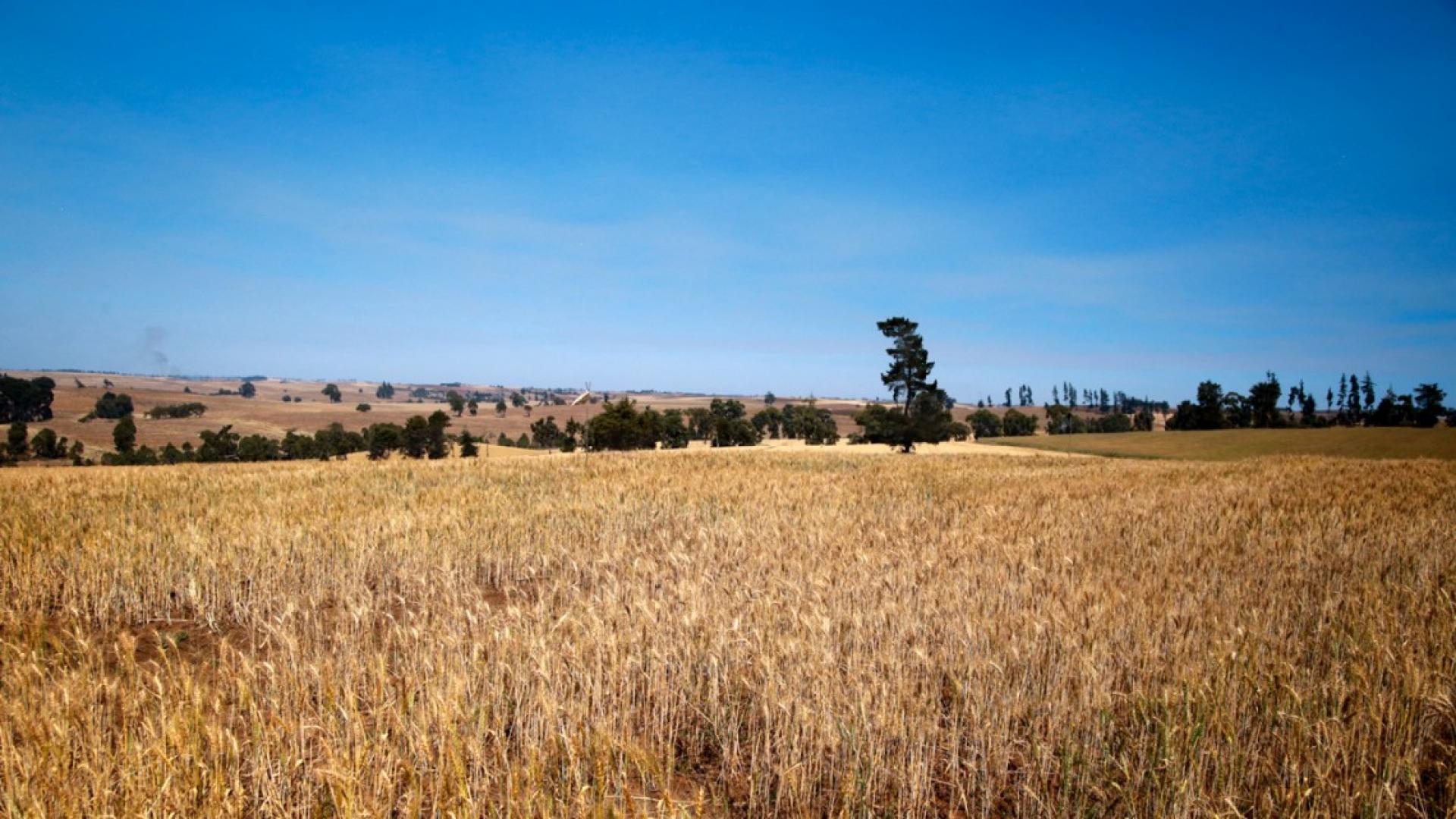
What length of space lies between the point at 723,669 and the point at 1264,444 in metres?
78.3

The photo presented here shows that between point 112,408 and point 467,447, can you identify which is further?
point 112,408

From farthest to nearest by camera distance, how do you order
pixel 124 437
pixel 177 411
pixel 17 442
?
pixel 177 411 → pixel 124 437 → pixel 17 442

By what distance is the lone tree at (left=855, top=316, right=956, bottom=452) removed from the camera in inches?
2090

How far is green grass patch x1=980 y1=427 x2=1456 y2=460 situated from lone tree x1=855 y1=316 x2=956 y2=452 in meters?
Answer: 18.6

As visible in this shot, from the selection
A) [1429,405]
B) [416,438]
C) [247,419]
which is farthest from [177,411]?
[1429,405]

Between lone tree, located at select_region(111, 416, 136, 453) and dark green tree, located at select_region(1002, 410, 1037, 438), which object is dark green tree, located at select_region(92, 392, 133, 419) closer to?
lone tree, located at select_region(111, 416, 136, 453)

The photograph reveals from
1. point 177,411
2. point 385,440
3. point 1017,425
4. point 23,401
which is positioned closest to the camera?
point 385,440

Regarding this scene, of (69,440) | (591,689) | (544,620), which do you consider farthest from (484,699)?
(69,440)

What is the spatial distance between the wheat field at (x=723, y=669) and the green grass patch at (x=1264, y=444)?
5785 centimetres

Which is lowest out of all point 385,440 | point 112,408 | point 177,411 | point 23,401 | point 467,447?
point 467,447

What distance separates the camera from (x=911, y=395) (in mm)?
55469

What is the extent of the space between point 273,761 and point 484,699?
3.62 ft

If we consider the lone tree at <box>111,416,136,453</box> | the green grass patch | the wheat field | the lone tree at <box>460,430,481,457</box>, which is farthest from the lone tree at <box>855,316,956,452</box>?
the lone tree at <box>111,416,136,453</box>

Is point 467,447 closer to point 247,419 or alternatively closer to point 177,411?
point 247,419
